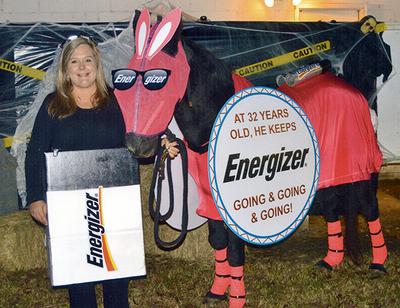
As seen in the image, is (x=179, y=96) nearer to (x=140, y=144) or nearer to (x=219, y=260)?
(x=140, y=144)

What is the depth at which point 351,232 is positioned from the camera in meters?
4.28

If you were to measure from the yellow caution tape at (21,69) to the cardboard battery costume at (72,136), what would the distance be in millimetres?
3862

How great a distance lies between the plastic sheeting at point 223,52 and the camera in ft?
20.8

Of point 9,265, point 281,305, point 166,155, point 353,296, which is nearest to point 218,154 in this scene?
point 166,155

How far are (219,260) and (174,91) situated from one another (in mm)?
1383

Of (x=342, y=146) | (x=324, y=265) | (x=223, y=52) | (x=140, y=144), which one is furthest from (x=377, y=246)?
(x=223, y=52)

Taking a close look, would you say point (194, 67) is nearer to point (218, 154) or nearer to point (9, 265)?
point (218, 154)

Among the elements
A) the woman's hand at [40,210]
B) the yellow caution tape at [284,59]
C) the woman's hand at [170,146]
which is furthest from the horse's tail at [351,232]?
the yellow caution tape at [284,59]

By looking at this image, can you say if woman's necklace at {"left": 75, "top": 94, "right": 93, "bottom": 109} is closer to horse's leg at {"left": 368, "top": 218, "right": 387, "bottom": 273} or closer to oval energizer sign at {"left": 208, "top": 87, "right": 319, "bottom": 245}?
oval energizer sign at {"left": 208, "top": 87, "right": 319, "bottom": 245}

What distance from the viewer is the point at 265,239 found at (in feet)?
11.7

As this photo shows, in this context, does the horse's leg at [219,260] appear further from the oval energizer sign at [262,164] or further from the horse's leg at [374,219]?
the horse's leg at [374,219]

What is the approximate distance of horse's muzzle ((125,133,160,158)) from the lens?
2.92 m

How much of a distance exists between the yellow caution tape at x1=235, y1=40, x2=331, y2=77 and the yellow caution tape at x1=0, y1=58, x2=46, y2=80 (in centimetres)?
249

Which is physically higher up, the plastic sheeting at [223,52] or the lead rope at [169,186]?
the plastic sheeting at [223,52]
